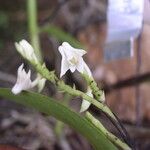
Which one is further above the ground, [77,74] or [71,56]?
[71,56]

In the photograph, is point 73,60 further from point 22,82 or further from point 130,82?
point 130,82

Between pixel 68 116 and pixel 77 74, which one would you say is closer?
pixel 68 116

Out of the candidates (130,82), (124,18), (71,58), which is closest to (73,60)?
(71,58)

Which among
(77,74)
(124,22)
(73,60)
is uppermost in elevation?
(73,60)

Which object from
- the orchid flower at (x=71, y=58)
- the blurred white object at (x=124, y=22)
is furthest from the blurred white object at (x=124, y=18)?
the orchid flower at (x=71, y=58)

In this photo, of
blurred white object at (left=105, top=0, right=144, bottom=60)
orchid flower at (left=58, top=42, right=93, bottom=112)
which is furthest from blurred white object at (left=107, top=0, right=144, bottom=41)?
orchid flower at (left=58, top=42, right=93, bottom=112)

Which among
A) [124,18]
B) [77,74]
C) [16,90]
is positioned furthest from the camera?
[77,74]

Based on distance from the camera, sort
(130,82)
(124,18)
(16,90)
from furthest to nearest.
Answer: (130,82) < (124,18) < (16,90)

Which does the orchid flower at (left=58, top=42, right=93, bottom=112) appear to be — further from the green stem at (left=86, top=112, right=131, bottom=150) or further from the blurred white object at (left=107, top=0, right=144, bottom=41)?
the blurred white object at (left=107, top=0, right=144, bottom=41)
